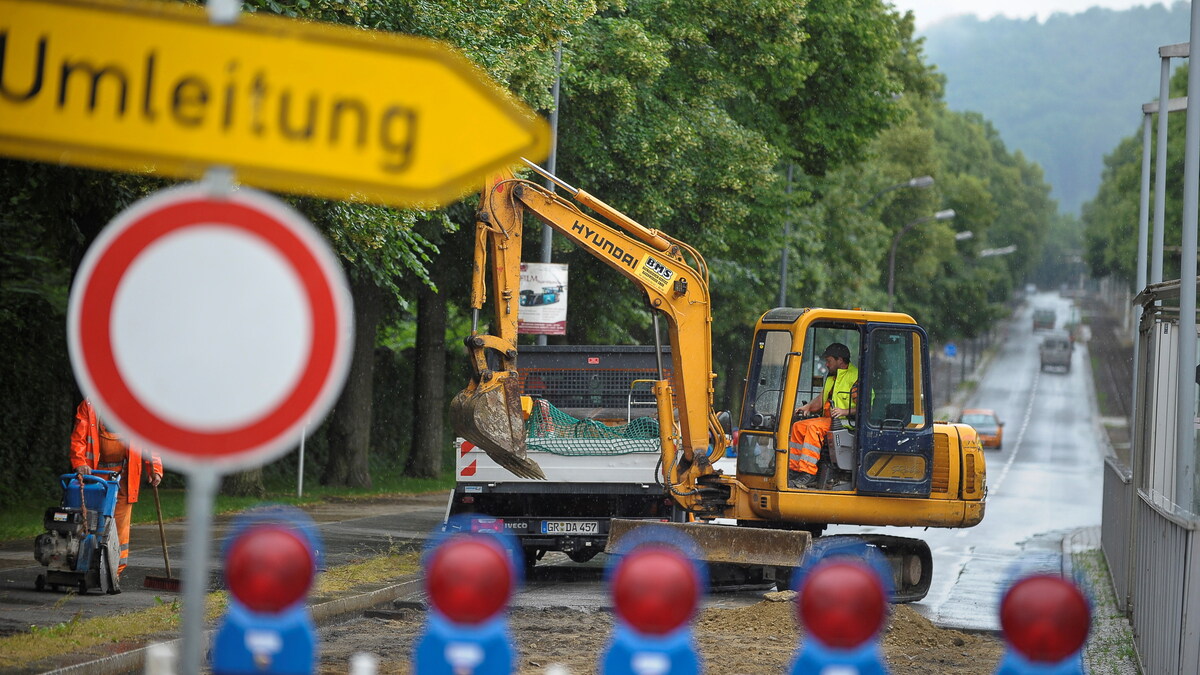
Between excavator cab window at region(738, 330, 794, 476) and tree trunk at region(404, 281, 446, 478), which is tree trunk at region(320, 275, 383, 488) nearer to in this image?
tree trunk at region(404, 281, 446, 478)

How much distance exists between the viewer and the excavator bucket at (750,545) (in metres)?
13.9

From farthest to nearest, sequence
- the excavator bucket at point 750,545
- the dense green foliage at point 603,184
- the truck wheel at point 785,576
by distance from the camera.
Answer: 1. the dense green foliage at point 603,184
2. the truck wheel at point 785,576
3. the excavator bucket at point 750,545

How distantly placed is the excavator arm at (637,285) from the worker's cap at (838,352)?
1.19 metres

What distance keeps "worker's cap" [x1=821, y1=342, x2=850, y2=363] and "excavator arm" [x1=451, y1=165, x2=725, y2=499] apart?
1186mm

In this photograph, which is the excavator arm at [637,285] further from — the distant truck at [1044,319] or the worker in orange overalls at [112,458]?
the distant truck at [1044,319]

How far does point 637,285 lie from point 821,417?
225 centimetres

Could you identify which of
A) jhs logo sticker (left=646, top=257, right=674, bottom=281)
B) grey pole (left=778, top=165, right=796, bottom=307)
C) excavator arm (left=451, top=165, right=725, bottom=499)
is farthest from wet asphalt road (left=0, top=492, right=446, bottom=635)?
grey pole (left=778, top=165, right=796, bottom=307)

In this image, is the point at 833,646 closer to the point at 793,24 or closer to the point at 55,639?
the point at 55,639

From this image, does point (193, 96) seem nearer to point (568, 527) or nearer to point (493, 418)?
point (493, 418)

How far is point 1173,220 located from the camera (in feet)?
199

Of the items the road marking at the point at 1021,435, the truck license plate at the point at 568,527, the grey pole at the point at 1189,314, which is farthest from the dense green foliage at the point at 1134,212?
the truck license plate at the point at 568,527

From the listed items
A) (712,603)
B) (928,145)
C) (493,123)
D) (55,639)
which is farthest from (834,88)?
(928,145)

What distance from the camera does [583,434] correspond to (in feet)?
52.9

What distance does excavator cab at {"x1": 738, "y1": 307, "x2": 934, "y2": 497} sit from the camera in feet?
48.4
